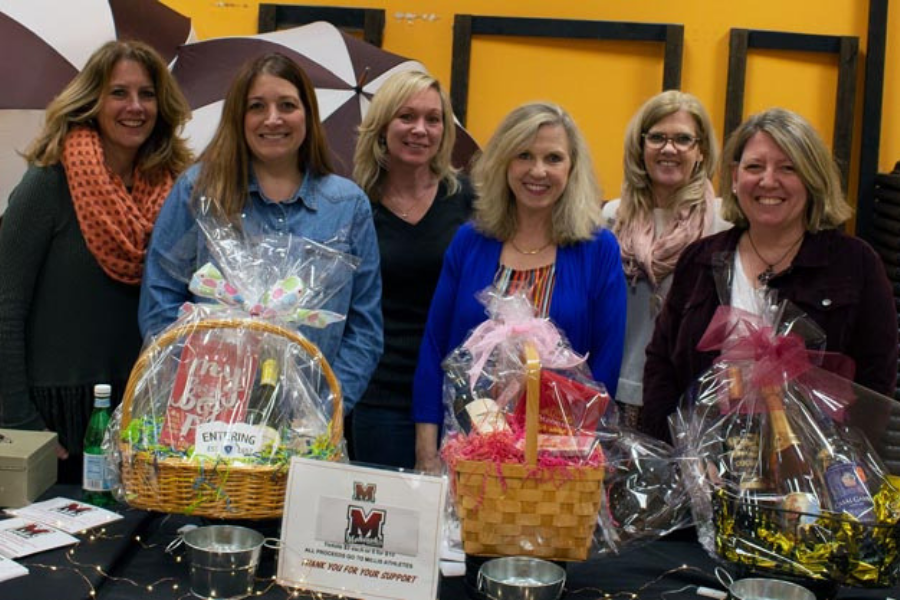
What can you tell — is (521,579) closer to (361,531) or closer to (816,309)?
(361,531)

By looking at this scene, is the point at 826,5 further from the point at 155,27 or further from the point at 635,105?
the point at 155,27

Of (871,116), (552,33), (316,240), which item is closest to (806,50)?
(871,116)

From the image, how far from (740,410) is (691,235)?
0.98m

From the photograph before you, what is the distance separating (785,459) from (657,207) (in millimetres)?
1217

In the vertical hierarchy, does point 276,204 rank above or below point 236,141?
below

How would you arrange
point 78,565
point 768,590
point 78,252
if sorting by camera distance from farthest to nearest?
point 78,252
point 78,565
point 768,590

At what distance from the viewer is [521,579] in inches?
58.0

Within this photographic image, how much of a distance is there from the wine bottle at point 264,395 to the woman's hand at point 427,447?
2.22 ft

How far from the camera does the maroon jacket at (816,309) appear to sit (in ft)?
6.73

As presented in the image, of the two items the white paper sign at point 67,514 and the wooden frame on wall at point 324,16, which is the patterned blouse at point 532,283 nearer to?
the white paper sign at point 67,514

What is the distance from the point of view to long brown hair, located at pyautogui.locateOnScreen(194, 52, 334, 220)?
7.19ft

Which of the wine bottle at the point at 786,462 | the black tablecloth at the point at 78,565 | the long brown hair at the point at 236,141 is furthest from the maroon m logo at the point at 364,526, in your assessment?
the long brown hair at the point at 236,141

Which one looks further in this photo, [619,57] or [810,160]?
[619,57]

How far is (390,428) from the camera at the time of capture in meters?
2.57
